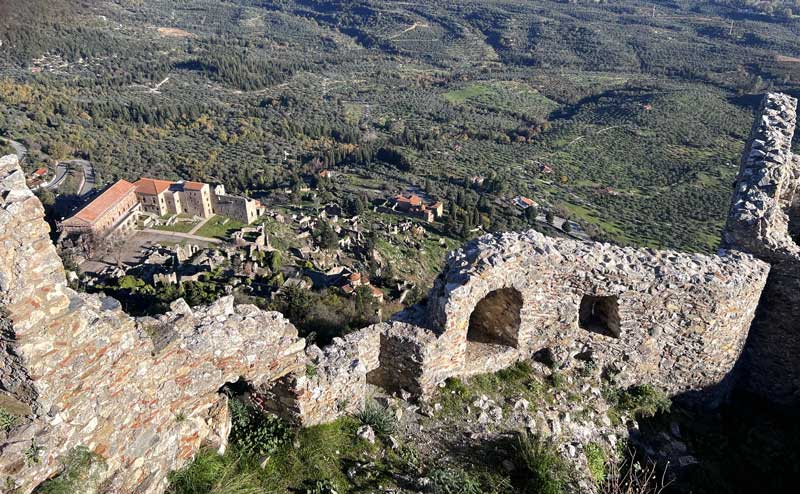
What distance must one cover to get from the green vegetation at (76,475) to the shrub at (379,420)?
326cm

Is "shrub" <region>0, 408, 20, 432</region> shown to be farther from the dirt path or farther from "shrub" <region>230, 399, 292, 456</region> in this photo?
the dirt path

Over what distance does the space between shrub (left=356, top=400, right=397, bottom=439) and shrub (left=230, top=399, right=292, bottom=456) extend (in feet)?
3.45

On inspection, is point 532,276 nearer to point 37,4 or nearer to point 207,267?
point 207,267

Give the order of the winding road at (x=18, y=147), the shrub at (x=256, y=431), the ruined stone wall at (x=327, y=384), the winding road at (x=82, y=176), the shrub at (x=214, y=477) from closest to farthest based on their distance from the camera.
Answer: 1. the shrub at (x=214, y=477)
2. the shrub at (x=256, y=431)
3. the ruined stone wall at (x=327, y=384)
4. the winding road at (x=82, y=176)
5. the winding road at (x=18, y=147)

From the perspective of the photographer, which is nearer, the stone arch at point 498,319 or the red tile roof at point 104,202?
the stone arch at point 498,319

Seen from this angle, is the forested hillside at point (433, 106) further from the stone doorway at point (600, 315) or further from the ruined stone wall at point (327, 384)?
the ruined stone wall at point (327, 384)

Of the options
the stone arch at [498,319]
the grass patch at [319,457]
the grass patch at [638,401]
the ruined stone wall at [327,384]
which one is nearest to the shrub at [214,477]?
the grass patch at [319,457]

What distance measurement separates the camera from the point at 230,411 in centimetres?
682

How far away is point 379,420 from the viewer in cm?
726

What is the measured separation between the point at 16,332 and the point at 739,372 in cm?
1072

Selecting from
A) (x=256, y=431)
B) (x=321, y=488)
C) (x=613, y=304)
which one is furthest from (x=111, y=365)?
(x=613, y=304)

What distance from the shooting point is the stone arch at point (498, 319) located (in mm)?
8469

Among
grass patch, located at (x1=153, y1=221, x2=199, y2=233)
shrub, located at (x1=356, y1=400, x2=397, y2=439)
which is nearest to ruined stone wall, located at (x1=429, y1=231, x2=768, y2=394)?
shrub, located at (x1=356, y1=400, x2=397, y2=439)

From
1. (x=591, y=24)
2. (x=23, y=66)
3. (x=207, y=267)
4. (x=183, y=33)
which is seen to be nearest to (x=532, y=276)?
(x=207, y=267)
